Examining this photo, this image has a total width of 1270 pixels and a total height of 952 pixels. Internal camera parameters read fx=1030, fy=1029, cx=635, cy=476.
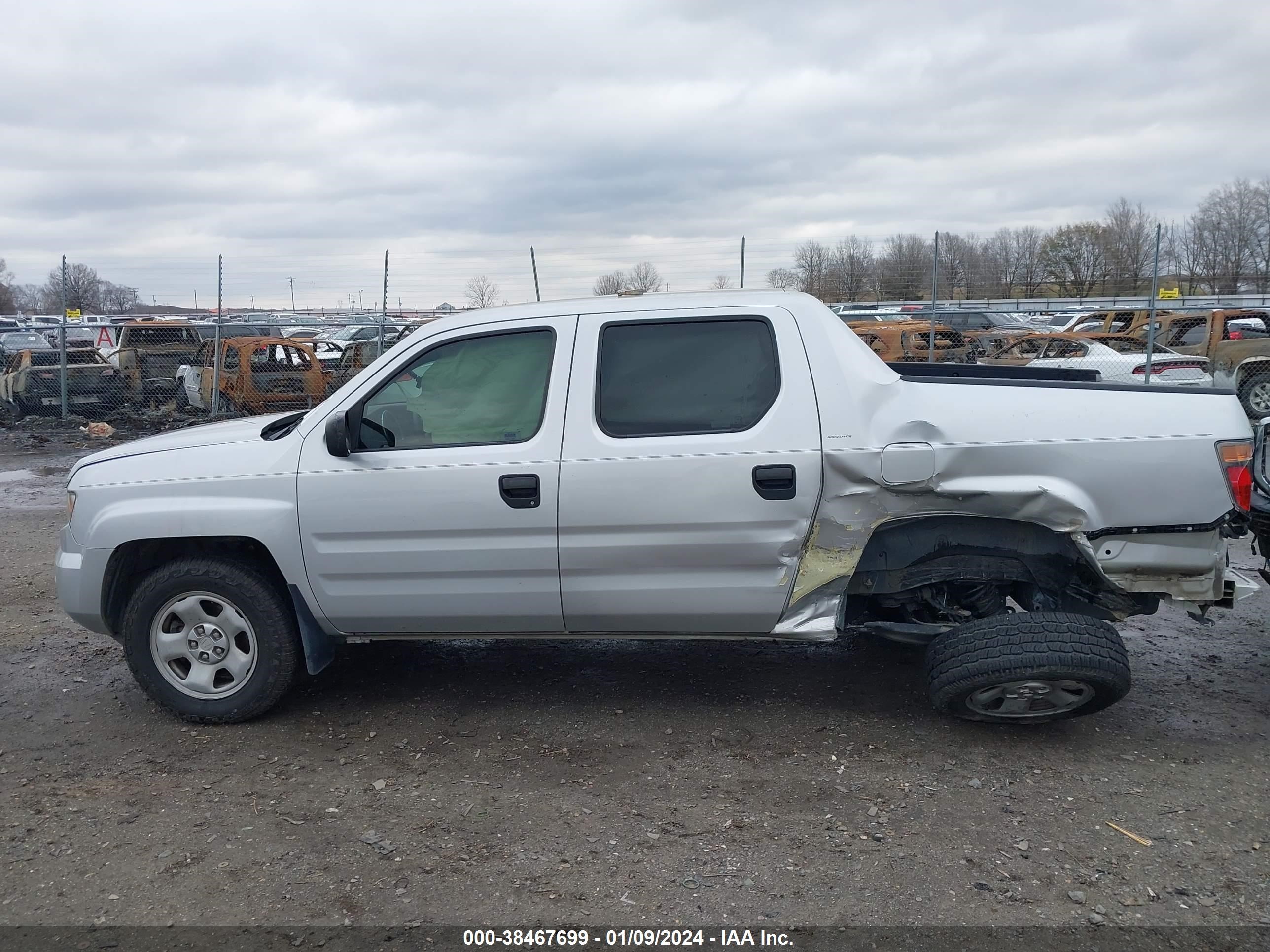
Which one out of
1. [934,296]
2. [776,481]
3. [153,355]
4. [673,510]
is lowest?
[673,510]

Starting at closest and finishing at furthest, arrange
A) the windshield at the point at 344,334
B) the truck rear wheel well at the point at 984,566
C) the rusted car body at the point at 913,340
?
the truck rear wheel well at the point at 984,566 → the rusted car body at the point at 913,340 → the windshield at the point at 344,334

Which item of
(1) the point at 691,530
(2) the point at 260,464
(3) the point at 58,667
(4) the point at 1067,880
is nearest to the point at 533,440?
(1) the point at 691,530

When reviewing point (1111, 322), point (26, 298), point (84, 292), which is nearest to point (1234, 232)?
point (1111, 322)

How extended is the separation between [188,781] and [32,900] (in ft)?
2.78

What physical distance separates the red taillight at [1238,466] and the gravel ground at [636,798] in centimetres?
108

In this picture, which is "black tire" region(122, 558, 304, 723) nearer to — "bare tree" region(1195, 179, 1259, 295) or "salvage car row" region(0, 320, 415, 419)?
"salvage car row" region(0, 320, 415, 419)

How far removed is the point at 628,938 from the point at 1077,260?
134 ft

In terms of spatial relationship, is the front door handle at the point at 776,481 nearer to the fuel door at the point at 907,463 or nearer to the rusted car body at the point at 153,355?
the fuel door at the point at 907,463

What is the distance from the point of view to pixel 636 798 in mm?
3893

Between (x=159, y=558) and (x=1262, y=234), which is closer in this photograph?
(x=159, y=558)

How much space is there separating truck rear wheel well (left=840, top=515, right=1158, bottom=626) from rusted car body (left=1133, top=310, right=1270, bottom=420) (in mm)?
11819

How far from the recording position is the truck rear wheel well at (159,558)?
4.58 m

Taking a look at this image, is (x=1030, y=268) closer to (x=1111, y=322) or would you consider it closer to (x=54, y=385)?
(x=1111, y=322)

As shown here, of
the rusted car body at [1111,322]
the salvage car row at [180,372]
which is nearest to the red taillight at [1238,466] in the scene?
the salvage car row at [180,372]
